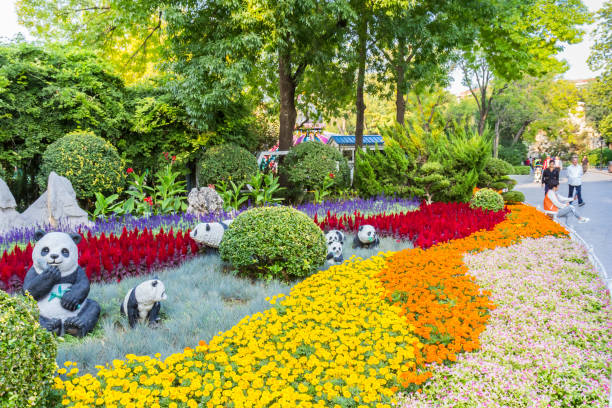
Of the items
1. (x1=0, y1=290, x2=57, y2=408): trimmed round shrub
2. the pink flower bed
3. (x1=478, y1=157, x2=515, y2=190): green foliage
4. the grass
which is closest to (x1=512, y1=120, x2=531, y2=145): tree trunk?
(x1=478, y1=157, x2=515, y2=190): green foliage

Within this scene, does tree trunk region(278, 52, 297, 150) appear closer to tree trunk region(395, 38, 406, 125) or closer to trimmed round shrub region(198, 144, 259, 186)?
trimmed round shrub region(198, 144, 259, 186)

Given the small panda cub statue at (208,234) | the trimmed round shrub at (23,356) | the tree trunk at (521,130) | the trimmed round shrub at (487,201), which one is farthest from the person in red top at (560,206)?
the tree trunk at (521,130)

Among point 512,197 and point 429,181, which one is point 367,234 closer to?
point 429,181

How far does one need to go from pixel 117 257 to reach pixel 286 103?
340 inches

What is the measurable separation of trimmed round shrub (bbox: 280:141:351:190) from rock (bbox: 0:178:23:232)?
6.42 meters

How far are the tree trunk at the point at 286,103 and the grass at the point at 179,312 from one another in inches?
293

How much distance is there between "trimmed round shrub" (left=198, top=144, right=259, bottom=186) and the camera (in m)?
10.7

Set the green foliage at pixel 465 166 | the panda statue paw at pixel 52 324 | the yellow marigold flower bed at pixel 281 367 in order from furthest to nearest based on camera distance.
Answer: the green foliage at pixel 465 166 < the panda statue paw at pixel 52 324 < the yellow marigold flower bed at pixel 281 367

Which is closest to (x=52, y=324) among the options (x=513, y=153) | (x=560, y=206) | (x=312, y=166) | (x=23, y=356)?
(x=23, y=356)

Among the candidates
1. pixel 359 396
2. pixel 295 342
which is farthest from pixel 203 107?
pixel 359 396

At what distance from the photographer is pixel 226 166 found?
35.3 ft

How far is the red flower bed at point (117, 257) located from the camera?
4.28m

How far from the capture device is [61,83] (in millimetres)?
10086

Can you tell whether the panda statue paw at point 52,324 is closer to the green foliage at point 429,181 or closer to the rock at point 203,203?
the rock at point 203,203
